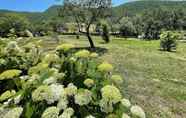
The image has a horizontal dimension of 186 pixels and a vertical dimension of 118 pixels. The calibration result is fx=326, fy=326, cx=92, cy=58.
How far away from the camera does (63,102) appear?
15.1 feet

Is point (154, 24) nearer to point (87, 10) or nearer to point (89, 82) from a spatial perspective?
point (87, 10)

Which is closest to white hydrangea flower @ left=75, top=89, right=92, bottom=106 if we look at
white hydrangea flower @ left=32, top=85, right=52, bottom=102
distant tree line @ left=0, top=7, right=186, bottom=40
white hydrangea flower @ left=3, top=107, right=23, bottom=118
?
white hydrangea flower @ left=32, top=85, right=52, bottom=102

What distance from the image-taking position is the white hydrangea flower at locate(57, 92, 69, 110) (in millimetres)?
4555

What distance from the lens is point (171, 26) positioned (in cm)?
13225

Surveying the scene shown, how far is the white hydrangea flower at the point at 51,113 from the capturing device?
435 cm

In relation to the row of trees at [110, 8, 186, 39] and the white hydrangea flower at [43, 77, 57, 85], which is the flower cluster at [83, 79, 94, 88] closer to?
the white hydrangea flower at [43, 77, 57, 85]

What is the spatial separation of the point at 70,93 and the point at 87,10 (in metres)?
31.3

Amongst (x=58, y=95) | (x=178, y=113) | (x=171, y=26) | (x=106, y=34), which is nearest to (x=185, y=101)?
(x=178, y=113)

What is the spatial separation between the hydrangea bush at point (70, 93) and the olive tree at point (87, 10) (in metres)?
29.8

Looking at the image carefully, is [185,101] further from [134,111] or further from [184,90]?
[134,111]

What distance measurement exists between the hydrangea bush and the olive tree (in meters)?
29.8

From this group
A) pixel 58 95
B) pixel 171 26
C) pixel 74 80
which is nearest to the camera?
pixel 58 95

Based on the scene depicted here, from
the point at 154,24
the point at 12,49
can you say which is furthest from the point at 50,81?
the point at 154,24

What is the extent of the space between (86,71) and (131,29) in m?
100
